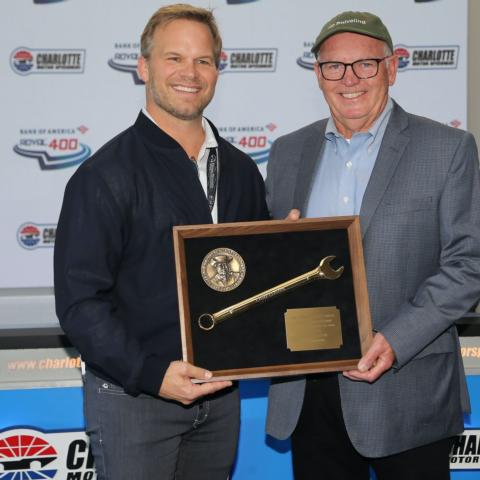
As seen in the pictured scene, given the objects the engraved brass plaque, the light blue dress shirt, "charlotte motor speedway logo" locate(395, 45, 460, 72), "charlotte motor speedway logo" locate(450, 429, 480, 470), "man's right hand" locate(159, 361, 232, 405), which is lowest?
"charlotte motor speedway logo" locate(450, 429, 480, 470)

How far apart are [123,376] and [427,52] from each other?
260 cm

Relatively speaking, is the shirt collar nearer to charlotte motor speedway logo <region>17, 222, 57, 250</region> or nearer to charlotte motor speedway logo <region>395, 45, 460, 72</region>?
charlotte motor speedway logo <region>17, 222, 57, 250</region>

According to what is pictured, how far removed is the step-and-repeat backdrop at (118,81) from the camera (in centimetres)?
372

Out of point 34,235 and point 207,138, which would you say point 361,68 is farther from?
point 34,235

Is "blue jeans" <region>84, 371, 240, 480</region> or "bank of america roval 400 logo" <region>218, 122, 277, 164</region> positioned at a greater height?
"bank of america roval 400 logo" <region>218, 122, 277, 164</region>

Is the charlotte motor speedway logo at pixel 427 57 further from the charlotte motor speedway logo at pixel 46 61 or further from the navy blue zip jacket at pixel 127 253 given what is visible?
the navy blue zip jacket at pixel 127 253

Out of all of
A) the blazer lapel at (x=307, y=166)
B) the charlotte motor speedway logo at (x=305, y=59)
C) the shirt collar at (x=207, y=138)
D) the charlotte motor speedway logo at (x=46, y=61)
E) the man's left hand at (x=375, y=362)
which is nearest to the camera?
the man's left hand at (x=375, y=362)

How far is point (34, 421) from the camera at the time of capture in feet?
9.45

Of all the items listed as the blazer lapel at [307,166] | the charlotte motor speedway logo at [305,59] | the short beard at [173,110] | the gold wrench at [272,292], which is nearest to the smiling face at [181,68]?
the short beard at [173,110]

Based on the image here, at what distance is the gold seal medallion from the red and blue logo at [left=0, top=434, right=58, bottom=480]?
4.35 feet

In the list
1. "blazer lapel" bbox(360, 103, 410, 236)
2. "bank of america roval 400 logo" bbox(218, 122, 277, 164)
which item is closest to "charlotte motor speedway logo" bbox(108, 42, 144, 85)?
"bank of america roval 400 logo" bbox(218, 122, 277, 164)

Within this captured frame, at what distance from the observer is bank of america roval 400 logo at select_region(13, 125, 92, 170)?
3.75 meters

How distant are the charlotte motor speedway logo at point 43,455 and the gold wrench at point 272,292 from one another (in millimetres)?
1228

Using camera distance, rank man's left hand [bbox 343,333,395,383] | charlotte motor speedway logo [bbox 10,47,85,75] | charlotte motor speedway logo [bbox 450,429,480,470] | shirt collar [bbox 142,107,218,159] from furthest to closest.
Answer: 1. charlotte motor speedway logo [bbox 10,47,85,75]
2. charlotte motor speedway logo [bbox 450,429,480,470]
3. shirt collar [bbox 142,107,218,159]
4. man's left hand [bbox 343,333,395,383]
